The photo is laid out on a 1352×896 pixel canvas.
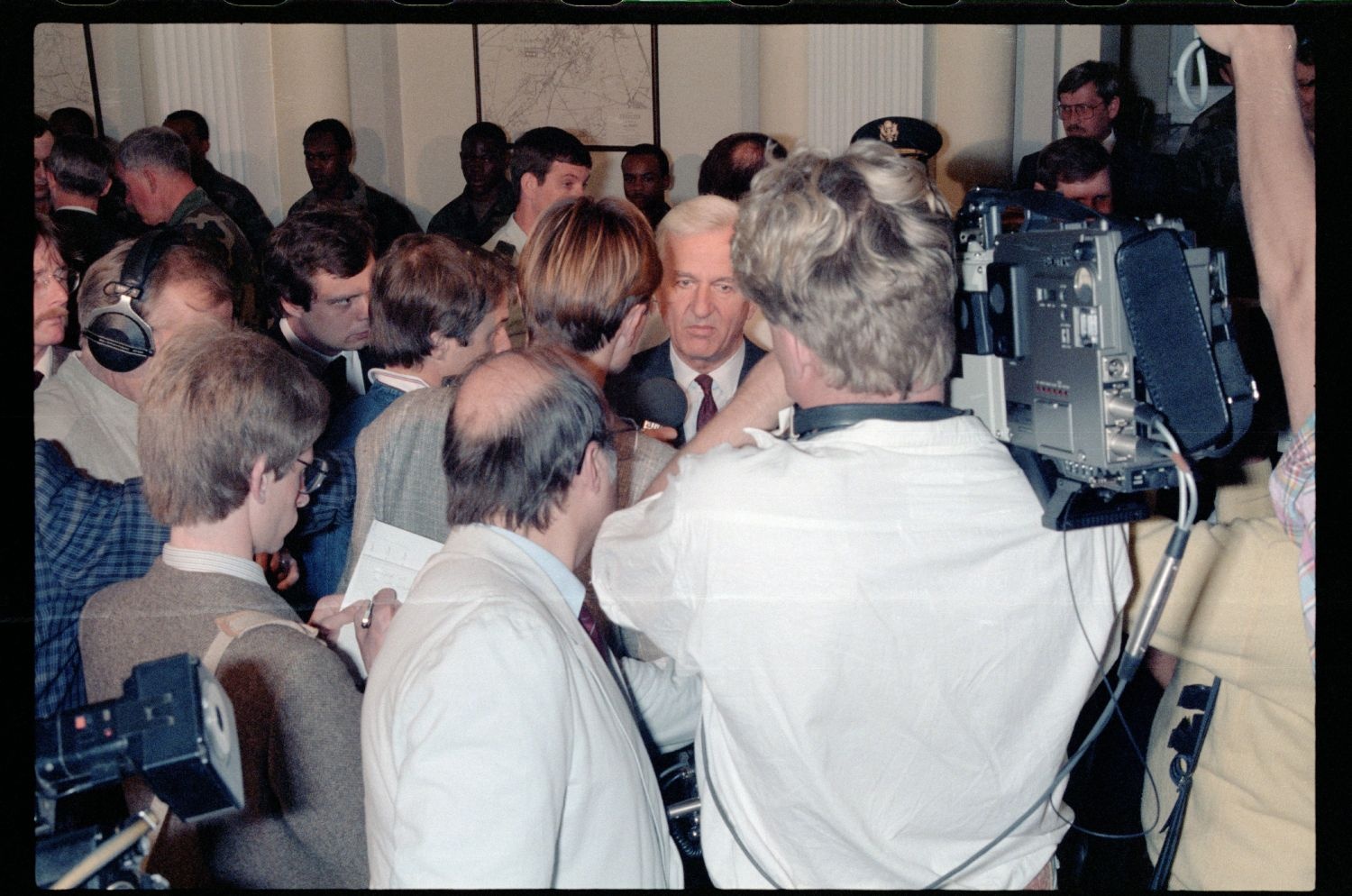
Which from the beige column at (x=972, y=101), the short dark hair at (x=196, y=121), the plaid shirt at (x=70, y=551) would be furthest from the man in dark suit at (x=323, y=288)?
the beige column at (x=972, y=101)

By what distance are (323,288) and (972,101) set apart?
1234 mm

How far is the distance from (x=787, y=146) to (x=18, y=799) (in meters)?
1.88

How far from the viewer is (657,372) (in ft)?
6.86

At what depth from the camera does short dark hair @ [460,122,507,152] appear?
9.07 feet

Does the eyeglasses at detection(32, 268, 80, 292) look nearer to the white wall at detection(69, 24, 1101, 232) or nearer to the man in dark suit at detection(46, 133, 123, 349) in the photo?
the white wall at detection(69, 24, 1101, 232)

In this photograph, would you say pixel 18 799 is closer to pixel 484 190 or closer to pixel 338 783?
pixel 338 783

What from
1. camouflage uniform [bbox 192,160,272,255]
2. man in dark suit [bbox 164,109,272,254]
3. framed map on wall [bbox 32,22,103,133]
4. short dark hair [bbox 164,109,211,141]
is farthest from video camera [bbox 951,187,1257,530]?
camouflage uniform [bbox 192,160,272,255]

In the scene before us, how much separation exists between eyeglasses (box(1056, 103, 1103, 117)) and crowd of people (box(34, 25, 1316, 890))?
1.37 ft

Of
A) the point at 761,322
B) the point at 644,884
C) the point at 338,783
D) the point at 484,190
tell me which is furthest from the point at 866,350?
the point at 484,190

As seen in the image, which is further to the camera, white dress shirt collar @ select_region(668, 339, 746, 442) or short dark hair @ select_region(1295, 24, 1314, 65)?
white dress shirt collar @ select_region(668, 339, 746, 442)

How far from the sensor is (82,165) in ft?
7.30

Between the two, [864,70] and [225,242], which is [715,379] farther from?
[225,242]

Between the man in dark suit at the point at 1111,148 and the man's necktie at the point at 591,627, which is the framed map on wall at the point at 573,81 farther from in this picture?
the man's necktie at the point at 591,627

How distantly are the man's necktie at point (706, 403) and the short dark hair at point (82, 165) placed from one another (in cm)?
132
